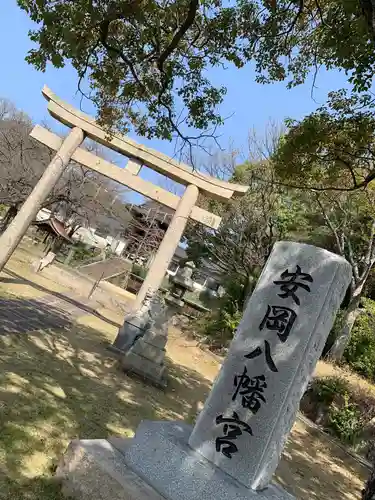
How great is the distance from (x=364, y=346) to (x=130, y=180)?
1058 centimetres

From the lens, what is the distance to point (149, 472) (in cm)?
297

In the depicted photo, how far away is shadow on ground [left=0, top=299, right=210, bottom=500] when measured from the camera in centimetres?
321

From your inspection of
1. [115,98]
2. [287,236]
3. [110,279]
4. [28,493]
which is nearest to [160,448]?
[28,493]

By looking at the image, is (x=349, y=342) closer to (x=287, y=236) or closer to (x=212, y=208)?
(x=287, y=236)

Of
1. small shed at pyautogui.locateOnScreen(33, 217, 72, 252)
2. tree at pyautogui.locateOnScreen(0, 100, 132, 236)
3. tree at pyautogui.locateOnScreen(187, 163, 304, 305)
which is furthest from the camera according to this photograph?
small shed at pyautogui.locateOnScreen(33, 217, 72, 252)

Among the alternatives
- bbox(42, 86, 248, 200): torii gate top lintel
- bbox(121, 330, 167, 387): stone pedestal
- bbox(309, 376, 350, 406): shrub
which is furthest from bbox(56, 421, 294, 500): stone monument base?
bbox(309, 376, 350, 406): shrub

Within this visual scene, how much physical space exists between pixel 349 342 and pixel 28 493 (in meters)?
14.2

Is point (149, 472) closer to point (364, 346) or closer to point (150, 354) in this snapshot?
point (150, 354)

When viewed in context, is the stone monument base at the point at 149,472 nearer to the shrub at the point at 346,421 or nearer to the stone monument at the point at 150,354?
the stone monument at the point at 150,354

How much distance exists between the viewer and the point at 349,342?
15.0 metres

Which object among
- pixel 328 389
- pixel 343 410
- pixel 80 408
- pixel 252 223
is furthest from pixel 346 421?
pixel 252 223

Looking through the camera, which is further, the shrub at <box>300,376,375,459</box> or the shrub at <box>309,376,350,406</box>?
the shrub at <box>309,376,350,406</box>

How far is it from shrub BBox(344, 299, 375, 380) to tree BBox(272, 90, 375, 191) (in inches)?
355

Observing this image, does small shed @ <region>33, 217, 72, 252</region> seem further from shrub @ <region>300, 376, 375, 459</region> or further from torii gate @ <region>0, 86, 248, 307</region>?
shrub @ <region>300, 376, 375, 459</region>
